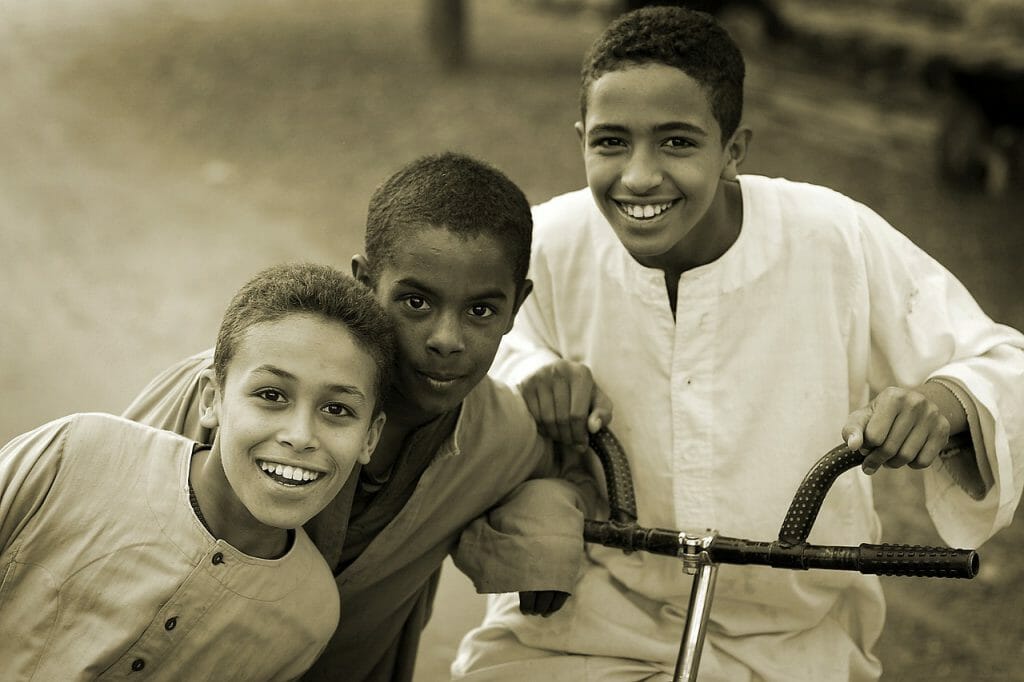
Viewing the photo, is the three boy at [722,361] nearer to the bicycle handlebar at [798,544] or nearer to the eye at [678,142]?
the eye at [678,142]

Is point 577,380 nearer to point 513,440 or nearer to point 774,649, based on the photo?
point 513,440

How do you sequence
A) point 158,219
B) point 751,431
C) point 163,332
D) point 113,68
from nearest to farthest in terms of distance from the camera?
1. point 751,431
2. point 163,332
3. point 158,219
4. point 113,68

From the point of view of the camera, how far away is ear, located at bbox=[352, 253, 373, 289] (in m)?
2.94

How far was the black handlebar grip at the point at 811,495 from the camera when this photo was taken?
2713mm

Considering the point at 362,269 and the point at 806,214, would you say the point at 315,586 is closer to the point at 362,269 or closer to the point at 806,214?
the point at 362,269

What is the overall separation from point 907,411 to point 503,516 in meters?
0.88

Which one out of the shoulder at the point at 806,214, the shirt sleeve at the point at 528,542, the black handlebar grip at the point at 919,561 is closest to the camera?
the black handlebar grip at the point at 919,561

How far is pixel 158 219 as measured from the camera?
28.4ft

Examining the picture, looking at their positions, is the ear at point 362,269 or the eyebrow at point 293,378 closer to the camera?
the eyebrow at point 293,378

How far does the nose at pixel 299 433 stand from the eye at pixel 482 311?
0.43 metres

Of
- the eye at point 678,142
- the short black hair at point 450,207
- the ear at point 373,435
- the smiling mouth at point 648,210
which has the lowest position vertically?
the ear at point 373,435

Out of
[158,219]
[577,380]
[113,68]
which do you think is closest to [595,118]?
[577,380]

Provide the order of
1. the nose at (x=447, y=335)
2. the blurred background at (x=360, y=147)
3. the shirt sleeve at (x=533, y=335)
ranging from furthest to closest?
the blurred background at (x=360, y=147)
the shirt sleeve at (x=533, y=335)
the nose at (x=447, y=335)

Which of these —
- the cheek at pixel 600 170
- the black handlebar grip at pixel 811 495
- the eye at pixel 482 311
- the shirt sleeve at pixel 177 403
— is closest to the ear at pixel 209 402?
the shirt sleeve at pixel 177 403
